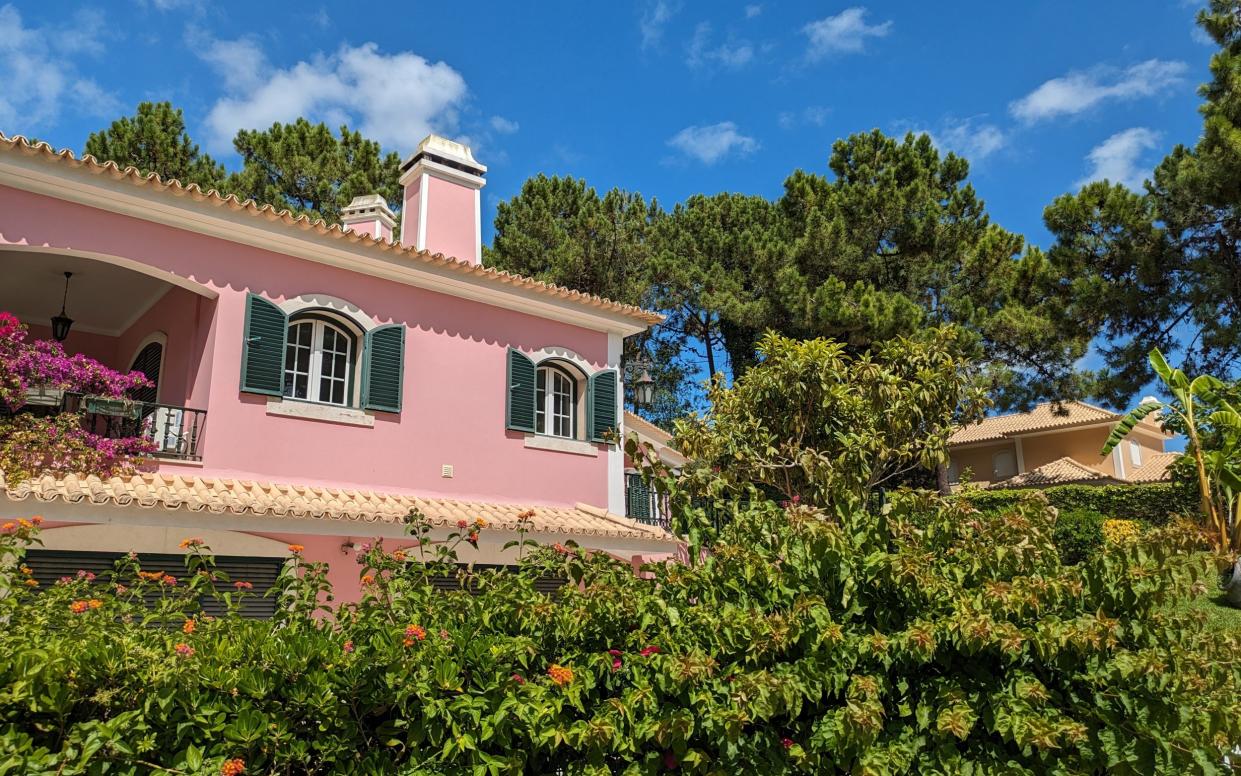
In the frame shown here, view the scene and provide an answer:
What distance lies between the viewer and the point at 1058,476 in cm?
3053

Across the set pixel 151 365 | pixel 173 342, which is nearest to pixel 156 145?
pixel 151 365

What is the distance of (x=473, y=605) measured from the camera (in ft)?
15.1

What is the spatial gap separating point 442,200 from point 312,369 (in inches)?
185

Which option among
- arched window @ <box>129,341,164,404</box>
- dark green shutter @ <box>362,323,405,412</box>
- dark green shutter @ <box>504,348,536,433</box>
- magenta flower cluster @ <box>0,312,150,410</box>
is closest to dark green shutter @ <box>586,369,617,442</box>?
dark green shutter @ <box>504,348,536,433</box>

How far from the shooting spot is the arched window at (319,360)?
38.0 feet

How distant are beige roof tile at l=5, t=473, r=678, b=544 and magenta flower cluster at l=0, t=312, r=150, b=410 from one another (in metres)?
1.03

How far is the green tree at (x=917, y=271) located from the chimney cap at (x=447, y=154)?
37.7ft

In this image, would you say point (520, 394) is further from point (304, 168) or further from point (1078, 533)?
point (304, 168)

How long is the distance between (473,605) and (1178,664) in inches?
135

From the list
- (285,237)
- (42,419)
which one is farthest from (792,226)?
(42,419)

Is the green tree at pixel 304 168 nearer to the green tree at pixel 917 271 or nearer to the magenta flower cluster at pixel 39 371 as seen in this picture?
the green tree at pixel 917 271

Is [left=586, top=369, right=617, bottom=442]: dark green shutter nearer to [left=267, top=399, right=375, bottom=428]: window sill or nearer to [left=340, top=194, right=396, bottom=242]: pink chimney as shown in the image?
[left=267, top=399, right=375, bottom=428]: window sill

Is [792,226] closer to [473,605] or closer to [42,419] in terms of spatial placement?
[42,419]

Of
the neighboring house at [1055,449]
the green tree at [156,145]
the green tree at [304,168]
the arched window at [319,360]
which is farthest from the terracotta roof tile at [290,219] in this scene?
the neighboring house at [1055,449]
